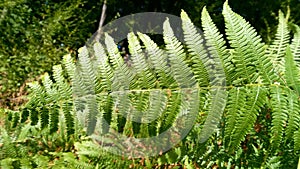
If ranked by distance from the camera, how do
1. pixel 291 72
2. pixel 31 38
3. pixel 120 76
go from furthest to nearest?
pixel 31 38
pixel 120 76
pixel 291 72

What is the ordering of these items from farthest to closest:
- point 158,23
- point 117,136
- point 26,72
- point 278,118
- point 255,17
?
point 255,17 → point 158,23 → point 26,72 → point 117,136 → point 278,118

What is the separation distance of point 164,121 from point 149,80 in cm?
11

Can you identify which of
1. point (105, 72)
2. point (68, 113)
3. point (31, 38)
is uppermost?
point (31, 38)

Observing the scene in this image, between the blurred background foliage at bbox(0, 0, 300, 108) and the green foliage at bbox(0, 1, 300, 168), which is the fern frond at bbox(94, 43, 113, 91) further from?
the blurred background foliage at bbox(0, 0, 300, 108)

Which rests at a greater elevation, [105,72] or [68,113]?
[105,72]

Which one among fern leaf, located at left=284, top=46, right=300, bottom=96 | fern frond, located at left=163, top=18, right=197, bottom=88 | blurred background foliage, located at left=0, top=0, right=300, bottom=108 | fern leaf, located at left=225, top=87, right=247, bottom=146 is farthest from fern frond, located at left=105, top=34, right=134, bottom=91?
blurred background foliage, located at left=0, top=0, right=300, bottom=108

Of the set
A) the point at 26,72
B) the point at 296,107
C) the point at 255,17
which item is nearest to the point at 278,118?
the point at 296,107

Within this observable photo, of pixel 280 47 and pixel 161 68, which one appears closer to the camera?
pixel 161 68

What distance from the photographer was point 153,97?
976mm

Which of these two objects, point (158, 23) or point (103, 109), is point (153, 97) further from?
point (158, 23)

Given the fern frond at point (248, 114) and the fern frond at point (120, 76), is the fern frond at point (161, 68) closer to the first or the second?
the fern frond at point (120, 76)

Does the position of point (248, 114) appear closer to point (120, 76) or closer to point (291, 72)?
point (291, 72)

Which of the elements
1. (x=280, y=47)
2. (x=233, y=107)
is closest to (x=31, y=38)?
(x=280, y=47)

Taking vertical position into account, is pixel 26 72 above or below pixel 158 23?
below
